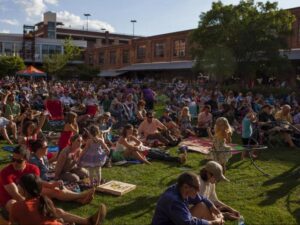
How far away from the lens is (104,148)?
852 centimetres

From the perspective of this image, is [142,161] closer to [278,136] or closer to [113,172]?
[113,172]

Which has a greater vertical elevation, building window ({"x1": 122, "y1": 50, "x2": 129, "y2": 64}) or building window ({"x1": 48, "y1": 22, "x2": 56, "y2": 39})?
building window ({"x1": 48, "y1": 22, "x2": 56, "y2": 39})

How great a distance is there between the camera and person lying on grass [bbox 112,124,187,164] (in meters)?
10.4

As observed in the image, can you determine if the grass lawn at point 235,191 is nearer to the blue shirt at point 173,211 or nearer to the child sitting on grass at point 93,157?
the child sitting on grass at point 93,157

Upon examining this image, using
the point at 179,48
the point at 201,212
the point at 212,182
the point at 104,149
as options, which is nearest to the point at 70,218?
the point at 201,212

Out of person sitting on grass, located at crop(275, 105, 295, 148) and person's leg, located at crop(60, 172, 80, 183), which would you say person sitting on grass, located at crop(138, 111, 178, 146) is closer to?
person sitting on grass, located at crop(275, 105, 295, 148)

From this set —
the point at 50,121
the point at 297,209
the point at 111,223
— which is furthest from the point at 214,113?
the point at 111,223

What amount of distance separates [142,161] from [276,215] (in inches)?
166

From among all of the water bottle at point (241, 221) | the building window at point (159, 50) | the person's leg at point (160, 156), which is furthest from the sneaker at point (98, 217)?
the building window at point (159, 50)

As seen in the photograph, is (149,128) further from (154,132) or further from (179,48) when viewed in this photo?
(179,48)

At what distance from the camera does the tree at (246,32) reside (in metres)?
28.2

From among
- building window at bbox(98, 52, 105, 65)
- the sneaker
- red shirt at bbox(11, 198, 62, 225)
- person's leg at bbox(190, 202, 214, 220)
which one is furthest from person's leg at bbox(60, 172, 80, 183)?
building window at bbox(98, 52, 105, 65)

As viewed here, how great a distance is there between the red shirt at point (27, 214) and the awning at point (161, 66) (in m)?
41.5

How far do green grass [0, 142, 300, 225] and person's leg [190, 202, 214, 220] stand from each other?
1138mm
